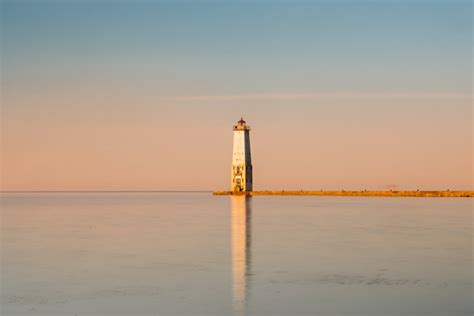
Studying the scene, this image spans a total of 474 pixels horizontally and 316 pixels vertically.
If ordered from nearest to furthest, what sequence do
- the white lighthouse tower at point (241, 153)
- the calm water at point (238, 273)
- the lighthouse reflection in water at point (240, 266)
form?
the calm water at point (238, 273) < the lighthouse reflection in water at point (240, 266) < the white lighthouse tower at point (241, 153)

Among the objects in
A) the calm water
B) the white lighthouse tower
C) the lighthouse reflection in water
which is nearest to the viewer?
the calm water

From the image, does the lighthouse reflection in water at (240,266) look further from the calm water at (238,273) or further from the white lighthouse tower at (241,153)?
the white lighthouse tower at (241,153)

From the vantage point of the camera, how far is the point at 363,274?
78.9 ft

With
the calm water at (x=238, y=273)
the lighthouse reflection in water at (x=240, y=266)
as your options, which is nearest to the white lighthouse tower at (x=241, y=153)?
the lighthouse reflection in water at (x=240, y=266)

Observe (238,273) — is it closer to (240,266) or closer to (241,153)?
(240,266)

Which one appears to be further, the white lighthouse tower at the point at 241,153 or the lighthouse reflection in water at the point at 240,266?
the white lighthouse tower at the point at 241,153

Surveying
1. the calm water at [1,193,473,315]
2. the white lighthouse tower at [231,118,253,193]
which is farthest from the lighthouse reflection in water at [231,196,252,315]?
the white lighthouse tower at [231,118,253,193]

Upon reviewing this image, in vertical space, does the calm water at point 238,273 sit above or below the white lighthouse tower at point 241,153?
below

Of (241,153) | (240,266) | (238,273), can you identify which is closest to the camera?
(238,273)

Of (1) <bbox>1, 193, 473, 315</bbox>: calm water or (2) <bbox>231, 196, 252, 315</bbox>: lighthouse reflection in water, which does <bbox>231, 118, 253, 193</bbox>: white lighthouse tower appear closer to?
(2) <bbox>231, 196, 252, 315</bbox>: lighthouse reflection in water

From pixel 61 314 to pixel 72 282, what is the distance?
4.71 m

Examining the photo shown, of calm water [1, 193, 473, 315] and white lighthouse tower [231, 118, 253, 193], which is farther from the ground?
white lighthouse tower [231, 118, 253, 193]

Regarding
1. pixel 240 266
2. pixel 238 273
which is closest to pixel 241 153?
pixel 240 266

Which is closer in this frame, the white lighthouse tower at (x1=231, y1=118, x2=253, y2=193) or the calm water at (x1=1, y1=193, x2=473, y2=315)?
the calm water at (x1=1, y1=193, x2=473, y2=315)
